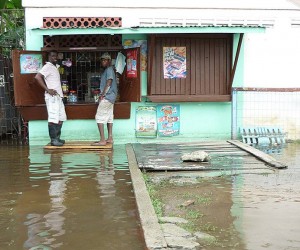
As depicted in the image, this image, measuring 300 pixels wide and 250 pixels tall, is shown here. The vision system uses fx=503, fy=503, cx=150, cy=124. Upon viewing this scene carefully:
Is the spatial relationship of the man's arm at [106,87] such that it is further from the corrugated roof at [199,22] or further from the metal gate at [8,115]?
the metal gate at [8,115]

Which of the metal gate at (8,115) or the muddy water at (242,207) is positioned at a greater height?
the metal gate at (8,115)

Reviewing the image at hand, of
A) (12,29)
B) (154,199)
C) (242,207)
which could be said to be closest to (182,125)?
(12,29)

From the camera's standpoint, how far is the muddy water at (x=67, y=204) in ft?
15.2

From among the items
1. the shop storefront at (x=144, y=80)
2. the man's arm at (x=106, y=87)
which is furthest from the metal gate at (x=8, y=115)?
the man's arm at (x=106, y=87)

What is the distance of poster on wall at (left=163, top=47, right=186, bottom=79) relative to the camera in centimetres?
1080

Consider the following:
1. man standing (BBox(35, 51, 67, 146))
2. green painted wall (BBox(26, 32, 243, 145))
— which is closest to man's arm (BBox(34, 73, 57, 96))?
man standing (BBox(35, 51, 67, 146))

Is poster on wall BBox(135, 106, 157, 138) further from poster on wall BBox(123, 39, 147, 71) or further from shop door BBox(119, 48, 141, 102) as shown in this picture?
poster on wall BBox(123, 39, 147, 71)

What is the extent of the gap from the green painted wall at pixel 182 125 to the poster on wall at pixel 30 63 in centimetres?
37

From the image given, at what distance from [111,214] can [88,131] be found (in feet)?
18.4

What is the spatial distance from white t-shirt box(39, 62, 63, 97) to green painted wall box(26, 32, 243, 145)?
1.00 m

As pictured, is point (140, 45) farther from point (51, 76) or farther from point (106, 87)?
point (51, 76)

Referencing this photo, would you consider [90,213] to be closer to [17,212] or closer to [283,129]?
[17,212]

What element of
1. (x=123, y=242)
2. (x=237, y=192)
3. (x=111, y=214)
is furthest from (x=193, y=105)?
(x=123, y=242)

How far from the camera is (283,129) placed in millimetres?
11188
